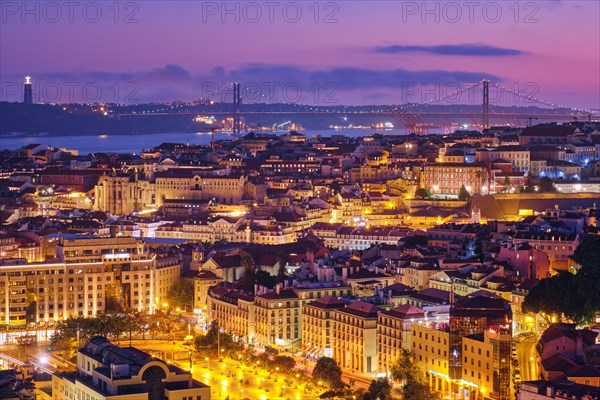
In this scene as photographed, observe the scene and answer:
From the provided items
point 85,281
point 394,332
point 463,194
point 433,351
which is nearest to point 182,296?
point 85,281

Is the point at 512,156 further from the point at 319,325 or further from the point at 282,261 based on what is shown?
the point at 319,325

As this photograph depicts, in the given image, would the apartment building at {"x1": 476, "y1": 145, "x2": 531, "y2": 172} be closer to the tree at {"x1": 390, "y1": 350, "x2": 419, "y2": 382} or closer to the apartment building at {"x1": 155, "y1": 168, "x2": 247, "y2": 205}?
the apartment building at {"x1": 155, "y1": 168, "x2": 247, "y2": 205}

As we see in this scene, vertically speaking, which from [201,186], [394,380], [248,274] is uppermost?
[201,186]

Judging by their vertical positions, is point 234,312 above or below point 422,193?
below

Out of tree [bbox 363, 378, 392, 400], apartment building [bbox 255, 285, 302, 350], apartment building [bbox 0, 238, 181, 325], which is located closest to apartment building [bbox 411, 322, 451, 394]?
tree [bbox 363, 378, 392, 400]

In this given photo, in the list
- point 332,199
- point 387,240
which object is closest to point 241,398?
point 387,240

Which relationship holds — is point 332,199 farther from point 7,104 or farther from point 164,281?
point 7,104
